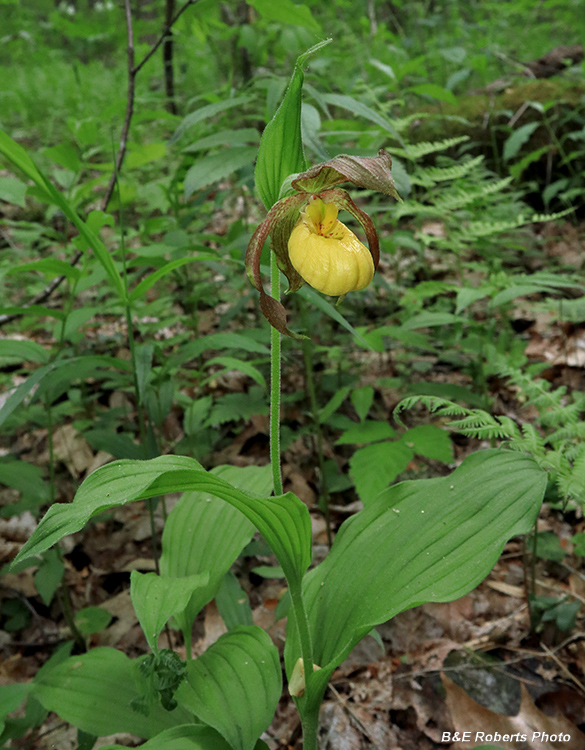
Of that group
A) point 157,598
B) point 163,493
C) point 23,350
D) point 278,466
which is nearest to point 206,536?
point 157,598

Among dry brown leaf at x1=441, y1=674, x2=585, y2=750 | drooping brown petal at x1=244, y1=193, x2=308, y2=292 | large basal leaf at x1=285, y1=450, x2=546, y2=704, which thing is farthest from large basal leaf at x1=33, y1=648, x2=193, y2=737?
drooping brown petal at x1=244, y1=193, x2=308, y2=292

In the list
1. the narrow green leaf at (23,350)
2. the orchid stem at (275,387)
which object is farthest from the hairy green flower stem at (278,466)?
the narrow green leaf at (23,350)

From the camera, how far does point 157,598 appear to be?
1149 mm

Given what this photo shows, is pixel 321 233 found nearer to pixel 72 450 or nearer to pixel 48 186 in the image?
pixel 48 186

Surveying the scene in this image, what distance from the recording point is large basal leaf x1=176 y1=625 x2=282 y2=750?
3.63 ft

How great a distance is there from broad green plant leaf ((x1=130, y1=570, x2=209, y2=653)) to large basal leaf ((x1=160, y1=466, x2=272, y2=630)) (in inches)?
5.1

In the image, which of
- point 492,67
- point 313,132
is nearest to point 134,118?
point 313,132

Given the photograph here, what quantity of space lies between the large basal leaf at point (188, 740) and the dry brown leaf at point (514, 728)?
53cm

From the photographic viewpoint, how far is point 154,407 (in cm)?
168

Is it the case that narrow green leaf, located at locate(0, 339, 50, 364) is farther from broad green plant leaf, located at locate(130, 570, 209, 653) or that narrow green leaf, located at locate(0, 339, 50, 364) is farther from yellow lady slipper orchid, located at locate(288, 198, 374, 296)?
yellow lady slipper orchid, located at locate(288, 198, 374, 296)

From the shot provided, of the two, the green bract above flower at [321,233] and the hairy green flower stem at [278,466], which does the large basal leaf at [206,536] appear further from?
the green bract above flower at [321,233]

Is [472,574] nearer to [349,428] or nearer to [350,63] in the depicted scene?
[349,428]

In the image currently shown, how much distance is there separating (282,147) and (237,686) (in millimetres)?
1155

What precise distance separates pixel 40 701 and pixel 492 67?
5.81 metres
